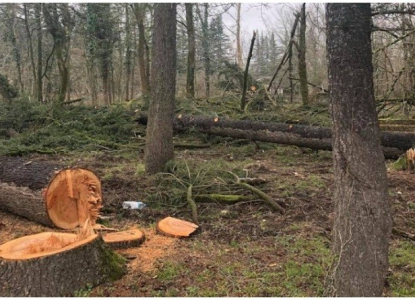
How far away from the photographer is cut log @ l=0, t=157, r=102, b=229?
15.6ft

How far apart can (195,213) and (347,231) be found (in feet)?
8.54

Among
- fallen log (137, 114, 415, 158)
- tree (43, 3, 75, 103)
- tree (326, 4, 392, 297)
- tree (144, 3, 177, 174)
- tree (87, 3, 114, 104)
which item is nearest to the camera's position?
tree (326, 4, 392, 297)

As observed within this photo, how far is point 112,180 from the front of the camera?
6.82m

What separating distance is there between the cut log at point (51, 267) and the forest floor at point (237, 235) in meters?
0.12

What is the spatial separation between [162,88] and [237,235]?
331 centimetres

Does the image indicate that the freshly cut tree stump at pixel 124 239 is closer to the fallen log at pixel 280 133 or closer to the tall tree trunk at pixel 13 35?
the fallen log at pixel 280 133

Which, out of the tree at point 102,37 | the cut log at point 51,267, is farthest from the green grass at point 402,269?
the tree at point 102,37

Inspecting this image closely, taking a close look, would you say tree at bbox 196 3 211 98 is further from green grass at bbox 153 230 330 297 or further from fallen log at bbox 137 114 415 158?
green grass at bbox 153 230 330 297

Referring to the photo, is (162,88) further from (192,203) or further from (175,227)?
(175,227)

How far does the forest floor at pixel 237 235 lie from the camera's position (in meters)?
3.36

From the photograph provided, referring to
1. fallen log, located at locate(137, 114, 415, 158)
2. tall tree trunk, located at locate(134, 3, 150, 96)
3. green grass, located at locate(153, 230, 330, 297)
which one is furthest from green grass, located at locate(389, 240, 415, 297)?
tall tree trunk, located at locate(134, 3, 150, 96)

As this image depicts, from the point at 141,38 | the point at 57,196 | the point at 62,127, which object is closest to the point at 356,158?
the point at 57,196

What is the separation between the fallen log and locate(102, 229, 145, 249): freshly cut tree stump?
5.56m

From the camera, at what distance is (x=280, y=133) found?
958cm
